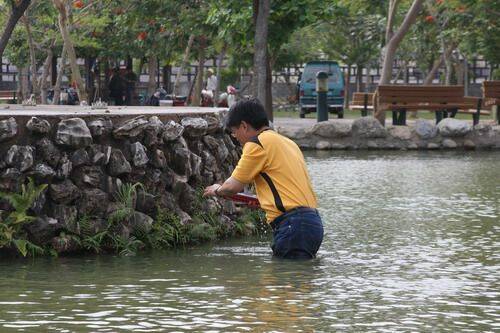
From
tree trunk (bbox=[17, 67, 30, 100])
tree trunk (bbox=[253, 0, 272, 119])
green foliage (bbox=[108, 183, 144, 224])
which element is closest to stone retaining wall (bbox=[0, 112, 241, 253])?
green foliage (bbox=[108, 183, 144, 224])

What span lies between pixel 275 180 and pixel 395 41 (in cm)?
2357

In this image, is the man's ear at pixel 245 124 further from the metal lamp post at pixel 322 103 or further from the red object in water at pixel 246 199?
the metal lamp post at pixel 322 103

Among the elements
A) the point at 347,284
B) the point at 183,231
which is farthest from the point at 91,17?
the point at 347,284

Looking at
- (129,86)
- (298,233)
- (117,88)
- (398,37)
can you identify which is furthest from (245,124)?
(129,86)

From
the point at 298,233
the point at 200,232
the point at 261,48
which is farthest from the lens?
the point at 261,48

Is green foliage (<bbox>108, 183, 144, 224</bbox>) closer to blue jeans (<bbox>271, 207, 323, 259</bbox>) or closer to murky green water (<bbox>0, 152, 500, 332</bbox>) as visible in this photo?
murky green water (<bbox>0, 152, 500, 332</bbox>)

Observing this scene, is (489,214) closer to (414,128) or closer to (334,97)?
(414,128)

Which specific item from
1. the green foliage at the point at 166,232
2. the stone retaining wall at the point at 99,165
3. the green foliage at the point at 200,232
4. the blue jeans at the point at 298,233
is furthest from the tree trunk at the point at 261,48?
the blue jeans at the point at 298,233

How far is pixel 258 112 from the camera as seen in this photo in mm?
11141

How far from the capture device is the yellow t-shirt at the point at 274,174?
10.9 m

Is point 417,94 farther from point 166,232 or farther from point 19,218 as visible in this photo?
point 19,218

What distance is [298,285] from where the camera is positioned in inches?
394

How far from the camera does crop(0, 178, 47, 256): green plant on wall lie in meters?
11.2

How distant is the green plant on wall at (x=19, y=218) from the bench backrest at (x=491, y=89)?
24659mm
